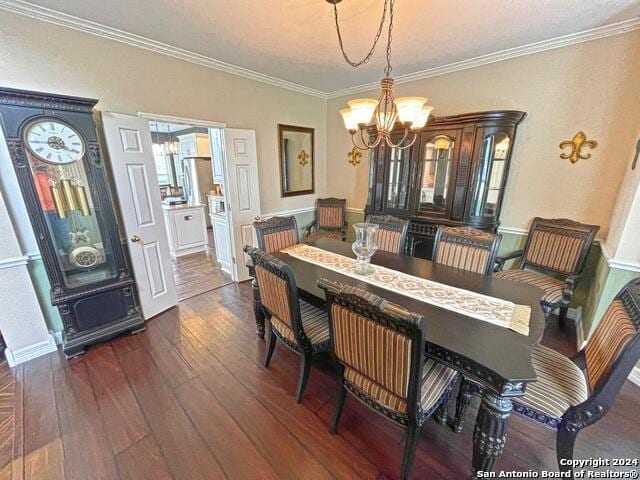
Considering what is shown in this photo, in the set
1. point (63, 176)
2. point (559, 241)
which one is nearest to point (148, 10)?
point (63, 176)

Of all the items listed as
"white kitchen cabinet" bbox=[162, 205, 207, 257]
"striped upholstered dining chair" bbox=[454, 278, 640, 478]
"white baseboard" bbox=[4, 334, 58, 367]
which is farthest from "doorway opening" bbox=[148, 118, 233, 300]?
"striped upholstered dining chair" bbox=[454, 278, 640, 478]

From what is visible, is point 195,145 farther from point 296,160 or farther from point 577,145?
point 577,145

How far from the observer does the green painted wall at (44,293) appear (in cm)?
218

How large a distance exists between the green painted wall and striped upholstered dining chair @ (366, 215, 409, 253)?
304 centimetres

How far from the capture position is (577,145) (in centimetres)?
254

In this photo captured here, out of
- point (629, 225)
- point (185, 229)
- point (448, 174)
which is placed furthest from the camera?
point (185, 229)

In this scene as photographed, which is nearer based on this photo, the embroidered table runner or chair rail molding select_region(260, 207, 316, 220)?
the embroidered table runner

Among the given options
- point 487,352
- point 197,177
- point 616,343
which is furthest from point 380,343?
point 197,177

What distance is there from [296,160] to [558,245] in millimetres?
3456

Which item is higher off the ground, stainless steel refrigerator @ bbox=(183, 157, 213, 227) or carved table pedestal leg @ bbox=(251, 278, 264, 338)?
stainless steel refrigerator @ bbox=(183, 157, 213, 227)

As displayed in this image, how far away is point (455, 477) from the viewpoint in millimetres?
1354

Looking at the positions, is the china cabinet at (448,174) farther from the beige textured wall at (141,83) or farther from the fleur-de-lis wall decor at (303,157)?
the beige textured wall at (141,83)

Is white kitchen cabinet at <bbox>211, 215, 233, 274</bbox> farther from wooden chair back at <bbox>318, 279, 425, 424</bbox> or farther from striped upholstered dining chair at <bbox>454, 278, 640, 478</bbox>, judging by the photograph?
striped upholstered dining chair at <bbox>454, 278, 640, 478</bbox>

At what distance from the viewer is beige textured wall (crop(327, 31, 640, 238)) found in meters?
2.31
